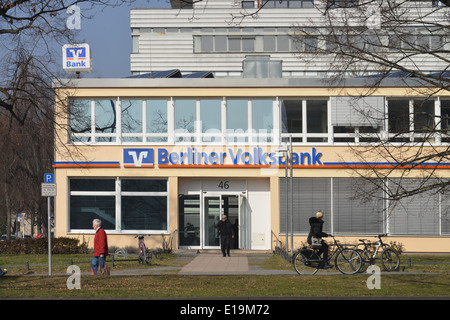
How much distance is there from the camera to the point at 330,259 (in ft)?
65.0

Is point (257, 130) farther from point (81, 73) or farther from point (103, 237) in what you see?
point (103, 237)

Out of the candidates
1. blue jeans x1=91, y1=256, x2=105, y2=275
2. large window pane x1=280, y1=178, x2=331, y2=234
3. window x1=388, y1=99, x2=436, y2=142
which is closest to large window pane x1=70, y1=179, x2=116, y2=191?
large window pane x1=280, y1=178, x2=331, y2=234

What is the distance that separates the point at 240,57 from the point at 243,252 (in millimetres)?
39413

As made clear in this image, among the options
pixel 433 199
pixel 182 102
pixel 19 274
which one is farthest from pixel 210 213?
pixel 19 274

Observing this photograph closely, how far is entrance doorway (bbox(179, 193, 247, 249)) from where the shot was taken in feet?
103

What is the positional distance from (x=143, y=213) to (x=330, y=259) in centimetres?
1291

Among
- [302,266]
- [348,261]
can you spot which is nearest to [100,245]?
[302,266]

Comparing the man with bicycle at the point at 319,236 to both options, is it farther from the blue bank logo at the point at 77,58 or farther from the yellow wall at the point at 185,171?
the blue bank logo at the point at 77,58

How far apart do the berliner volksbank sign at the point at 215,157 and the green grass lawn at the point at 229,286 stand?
10402 mm

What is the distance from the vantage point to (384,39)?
55.0ft

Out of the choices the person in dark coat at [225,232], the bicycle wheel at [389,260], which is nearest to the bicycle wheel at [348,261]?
the bicycle wheel at [389,260]

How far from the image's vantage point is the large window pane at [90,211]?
31.0m

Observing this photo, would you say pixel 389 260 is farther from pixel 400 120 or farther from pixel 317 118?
pixel 317 118

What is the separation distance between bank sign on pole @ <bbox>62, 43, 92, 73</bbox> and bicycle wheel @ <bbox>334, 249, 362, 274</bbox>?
18.6 metres
